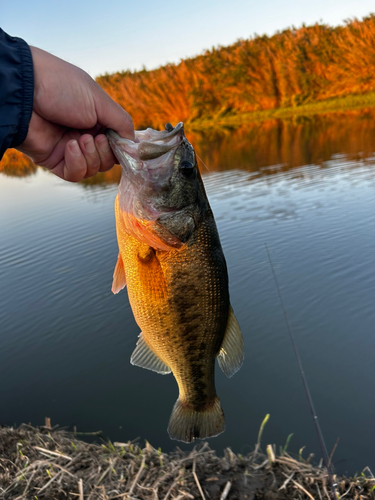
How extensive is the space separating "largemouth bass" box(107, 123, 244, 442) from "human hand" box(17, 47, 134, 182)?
0.10 m

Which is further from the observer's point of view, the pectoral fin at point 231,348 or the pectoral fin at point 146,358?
the pectoral fin at point 146,358

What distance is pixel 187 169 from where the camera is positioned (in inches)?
78.4

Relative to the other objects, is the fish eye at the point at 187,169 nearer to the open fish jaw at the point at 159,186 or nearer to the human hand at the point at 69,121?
the open fish jaw at the point at 159,186

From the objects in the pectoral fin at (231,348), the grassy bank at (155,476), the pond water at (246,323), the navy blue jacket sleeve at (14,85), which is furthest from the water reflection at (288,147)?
the navy blue jacket sleeve at (14,85)

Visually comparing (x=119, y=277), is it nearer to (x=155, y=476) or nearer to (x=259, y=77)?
(x=155, y=476)

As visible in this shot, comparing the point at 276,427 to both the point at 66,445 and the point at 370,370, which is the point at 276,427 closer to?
the point at 370,370

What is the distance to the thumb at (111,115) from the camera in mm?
1927

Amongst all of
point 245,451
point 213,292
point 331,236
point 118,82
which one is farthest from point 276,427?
point 118,82

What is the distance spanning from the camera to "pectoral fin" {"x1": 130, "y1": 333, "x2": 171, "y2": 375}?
2.35 metres


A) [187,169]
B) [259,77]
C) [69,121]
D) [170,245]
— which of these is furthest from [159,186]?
[259,77]

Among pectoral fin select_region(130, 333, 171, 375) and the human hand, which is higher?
the human hand

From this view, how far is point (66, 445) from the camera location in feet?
12.0

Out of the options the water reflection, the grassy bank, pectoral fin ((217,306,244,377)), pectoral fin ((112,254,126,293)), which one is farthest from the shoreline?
pectoral fin ((112,254,126,293))

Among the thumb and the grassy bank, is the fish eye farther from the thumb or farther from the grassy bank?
the grassy bank
